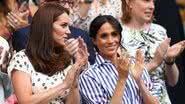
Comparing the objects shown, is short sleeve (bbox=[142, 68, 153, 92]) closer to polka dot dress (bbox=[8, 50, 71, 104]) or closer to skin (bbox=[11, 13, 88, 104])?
skin (bbox=[11, 13, 88, 104])

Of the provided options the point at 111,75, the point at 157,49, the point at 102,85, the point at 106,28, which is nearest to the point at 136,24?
the point at 157,49

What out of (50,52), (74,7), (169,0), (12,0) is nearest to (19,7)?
(12,0)

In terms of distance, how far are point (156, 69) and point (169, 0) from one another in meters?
1.34

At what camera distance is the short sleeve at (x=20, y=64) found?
4.45 m

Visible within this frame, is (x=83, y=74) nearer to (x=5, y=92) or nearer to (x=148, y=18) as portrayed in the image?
(x=5, y=92)

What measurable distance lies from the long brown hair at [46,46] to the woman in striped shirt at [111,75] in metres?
0.20

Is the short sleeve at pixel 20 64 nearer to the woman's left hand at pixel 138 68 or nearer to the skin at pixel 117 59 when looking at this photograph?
the skin at pixel 117 59

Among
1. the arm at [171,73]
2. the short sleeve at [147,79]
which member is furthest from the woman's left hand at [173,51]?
the short sleeve at [147,79]

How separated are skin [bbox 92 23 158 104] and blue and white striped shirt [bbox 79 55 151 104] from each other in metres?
0.06

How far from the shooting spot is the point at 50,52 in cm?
457

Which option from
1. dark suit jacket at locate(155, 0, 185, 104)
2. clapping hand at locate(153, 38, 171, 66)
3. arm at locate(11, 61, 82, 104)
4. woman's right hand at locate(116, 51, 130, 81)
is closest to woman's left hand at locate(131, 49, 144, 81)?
woman's right hand at locate(116, 51, 130, 81)

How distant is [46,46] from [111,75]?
1.62 ft

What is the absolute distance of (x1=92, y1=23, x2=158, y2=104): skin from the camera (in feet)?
14.4

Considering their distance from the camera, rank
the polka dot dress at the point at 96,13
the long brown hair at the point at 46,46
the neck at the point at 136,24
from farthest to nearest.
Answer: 1. the polka dot dress at the point at 96,13
2. the neck at the point at 136,24
3. the long brown hair at the point at 46,46
